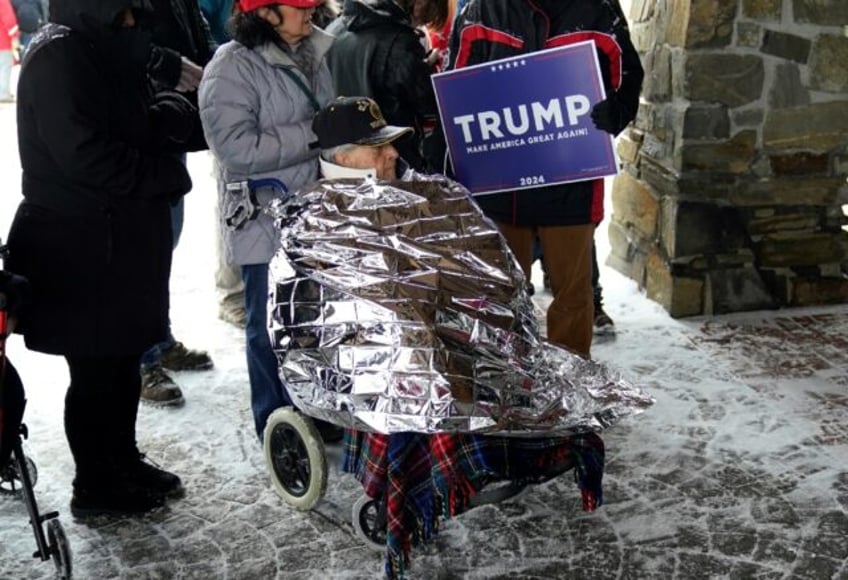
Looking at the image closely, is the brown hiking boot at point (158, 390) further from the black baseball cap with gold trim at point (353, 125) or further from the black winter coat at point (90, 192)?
the black baseball cap with gold trim at point (353, 125)

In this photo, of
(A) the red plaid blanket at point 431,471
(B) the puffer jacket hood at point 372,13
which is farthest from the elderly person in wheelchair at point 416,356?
(B) the puffer jacket hood at point 372,13

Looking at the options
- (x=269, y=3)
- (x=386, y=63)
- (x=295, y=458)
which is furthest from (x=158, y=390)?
(x=269, y=3)

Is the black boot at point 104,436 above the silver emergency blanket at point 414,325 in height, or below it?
below

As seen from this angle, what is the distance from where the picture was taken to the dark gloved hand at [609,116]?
3.90m

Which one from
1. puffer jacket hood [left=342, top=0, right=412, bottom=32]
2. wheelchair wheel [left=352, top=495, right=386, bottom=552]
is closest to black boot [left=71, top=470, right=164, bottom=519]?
wheelchair wheel [left=352, top=495, right=386, bottom=552]

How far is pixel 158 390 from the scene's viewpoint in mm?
4523

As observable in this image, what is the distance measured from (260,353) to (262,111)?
34.6 inches

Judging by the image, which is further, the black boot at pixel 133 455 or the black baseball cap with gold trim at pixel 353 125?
the black boot at pixel 133 455

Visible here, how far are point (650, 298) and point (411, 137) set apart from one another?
204 centimetres

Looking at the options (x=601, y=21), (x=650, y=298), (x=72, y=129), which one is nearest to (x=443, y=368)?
(x=72, y=129)

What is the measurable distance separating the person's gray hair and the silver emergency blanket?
0.59 feet

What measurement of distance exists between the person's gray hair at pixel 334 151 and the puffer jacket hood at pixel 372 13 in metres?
1.00

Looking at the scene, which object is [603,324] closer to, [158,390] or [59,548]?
[158,390]

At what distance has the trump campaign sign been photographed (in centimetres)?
392
